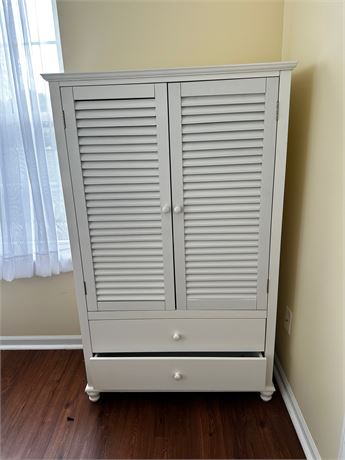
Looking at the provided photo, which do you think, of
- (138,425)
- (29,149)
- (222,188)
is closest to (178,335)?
(138,425)

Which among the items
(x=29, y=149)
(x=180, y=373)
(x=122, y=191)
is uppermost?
(x=29, y=149)

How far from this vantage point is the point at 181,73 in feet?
3.52

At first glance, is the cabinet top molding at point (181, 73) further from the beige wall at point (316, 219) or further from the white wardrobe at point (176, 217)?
the beige wall at point (316, 219)

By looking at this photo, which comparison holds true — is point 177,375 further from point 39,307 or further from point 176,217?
point 39,307

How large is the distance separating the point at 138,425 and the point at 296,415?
0.74 meters

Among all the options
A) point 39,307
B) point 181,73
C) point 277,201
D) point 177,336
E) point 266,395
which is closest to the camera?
point 181,73

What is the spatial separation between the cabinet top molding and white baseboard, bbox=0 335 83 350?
5.10ft

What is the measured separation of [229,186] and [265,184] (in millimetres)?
142

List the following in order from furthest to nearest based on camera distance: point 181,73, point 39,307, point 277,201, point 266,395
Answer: point 39,307, point 266,395, point 277,201, point 181,73

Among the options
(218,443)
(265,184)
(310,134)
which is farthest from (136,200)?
(218,443)

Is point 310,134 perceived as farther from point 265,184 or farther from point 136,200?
point 136,200

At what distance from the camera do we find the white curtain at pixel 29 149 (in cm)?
142

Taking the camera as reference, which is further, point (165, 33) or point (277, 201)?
point (165, 33)

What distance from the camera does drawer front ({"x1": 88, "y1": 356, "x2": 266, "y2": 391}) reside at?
135 centimetres
